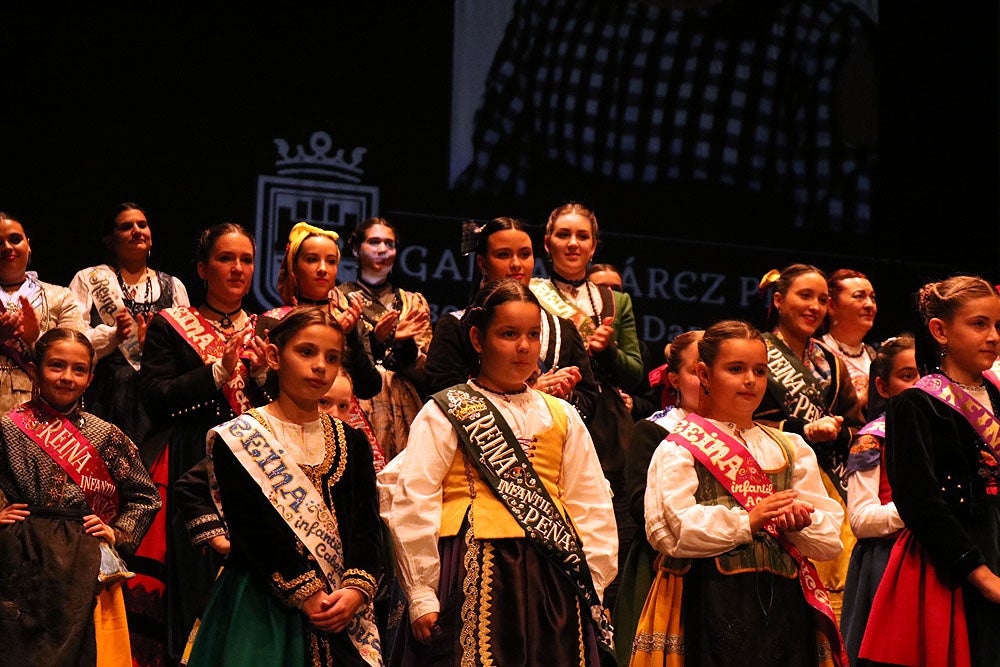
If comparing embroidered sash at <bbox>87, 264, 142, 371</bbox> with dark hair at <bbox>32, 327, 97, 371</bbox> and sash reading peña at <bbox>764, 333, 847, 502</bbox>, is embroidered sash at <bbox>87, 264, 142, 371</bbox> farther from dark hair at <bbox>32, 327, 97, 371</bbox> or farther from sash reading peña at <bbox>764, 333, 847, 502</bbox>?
sash reading peña at <bbox>764, 333, 847, 502</bbox>

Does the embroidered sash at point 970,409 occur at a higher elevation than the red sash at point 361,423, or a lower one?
higher

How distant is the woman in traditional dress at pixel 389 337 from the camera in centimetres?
518

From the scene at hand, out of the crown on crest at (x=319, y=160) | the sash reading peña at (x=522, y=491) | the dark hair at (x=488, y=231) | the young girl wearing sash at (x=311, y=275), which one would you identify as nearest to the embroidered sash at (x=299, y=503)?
the sash reading peña at (x=522, y=491)

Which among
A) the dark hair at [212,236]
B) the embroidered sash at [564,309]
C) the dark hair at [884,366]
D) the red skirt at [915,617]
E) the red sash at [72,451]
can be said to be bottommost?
the red skirt at [915,617]

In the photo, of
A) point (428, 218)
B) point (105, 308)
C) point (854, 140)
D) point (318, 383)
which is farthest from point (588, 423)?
point (854, 140)

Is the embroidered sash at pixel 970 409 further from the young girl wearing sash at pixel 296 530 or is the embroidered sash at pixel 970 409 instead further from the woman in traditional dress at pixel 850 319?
the woman in traditional dress at pixel 850 319

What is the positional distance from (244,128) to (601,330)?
2.71 metres

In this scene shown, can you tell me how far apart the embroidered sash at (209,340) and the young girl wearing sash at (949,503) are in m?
2.10

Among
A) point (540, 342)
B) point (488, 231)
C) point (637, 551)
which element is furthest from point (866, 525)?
point (488, 231)

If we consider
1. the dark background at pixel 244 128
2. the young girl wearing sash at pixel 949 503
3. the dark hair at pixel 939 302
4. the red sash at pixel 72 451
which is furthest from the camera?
the dark background at pixel 244 128

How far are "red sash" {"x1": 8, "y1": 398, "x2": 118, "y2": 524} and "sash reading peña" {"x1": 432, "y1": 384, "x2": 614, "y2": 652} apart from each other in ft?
4.29

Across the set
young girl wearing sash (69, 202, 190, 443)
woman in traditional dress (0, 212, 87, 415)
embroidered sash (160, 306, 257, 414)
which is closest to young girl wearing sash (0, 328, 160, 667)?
embroidered sash (160, 306, 257, 414)

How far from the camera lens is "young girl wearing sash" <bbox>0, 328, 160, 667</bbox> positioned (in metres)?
3.98

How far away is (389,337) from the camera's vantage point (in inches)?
204
